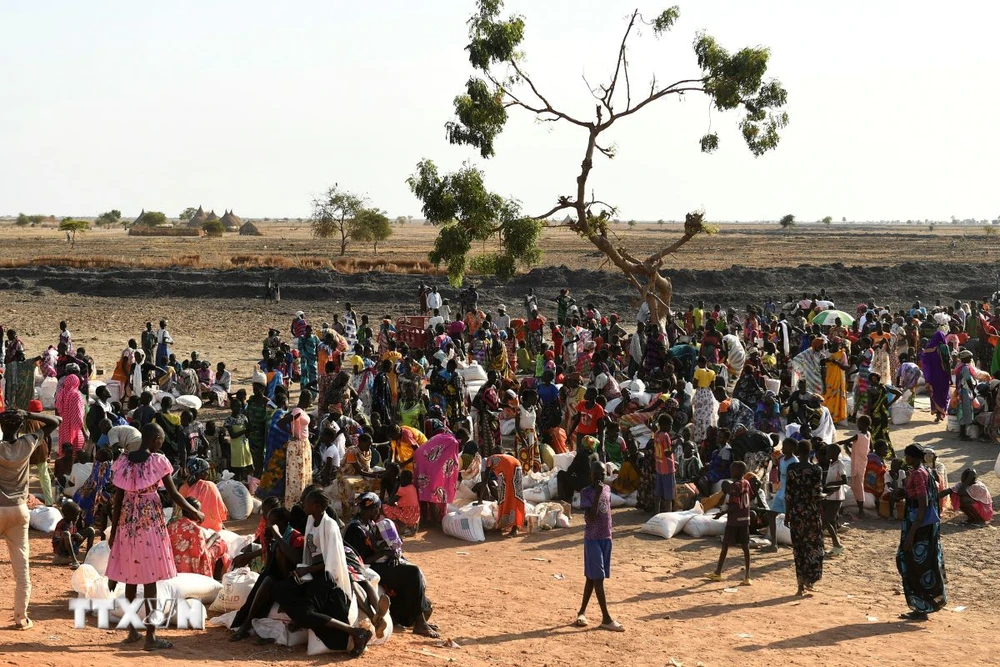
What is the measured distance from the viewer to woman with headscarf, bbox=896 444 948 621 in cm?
862

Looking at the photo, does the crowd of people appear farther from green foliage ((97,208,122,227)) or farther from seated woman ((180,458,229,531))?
green foliage ((97,208,122,227))

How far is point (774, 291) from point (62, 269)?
87.9 feet

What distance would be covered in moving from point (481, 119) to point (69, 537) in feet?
43.0

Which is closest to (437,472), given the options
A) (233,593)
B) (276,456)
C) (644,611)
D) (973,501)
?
(276,456)

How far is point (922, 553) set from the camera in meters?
8.69

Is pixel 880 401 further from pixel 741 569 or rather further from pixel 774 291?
pixel 774 291

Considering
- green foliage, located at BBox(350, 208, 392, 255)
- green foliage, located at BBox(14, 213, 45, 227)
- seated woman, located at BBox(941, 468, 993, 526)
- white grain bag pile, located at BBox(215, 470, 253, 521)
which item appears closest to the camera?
white grain bag pile, located at BBox(215, 470, 253, 521)

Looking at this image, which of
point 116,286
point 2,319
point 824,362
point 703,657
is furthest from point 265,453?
point 116,286

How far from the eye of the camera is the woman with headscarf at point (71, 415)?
1189 cm

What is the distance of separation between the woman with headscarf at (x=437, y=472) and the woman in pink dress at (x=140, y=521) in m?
3.66

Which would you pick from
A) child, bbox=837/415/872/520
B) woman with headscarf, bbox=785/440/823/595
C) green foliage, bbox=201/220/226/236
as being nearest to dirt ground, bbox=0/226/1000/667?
woman with headscarf, bbox=785/440/823/595

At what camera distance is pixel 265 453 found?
38.4ft

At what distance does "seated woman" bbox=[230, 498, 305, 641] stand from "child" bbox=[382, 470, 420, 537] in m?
2.75

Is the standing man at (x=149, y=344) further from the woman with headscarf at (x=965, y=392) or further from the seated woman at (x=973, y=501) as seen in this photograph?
the seated woman at (x=973, y=501)
